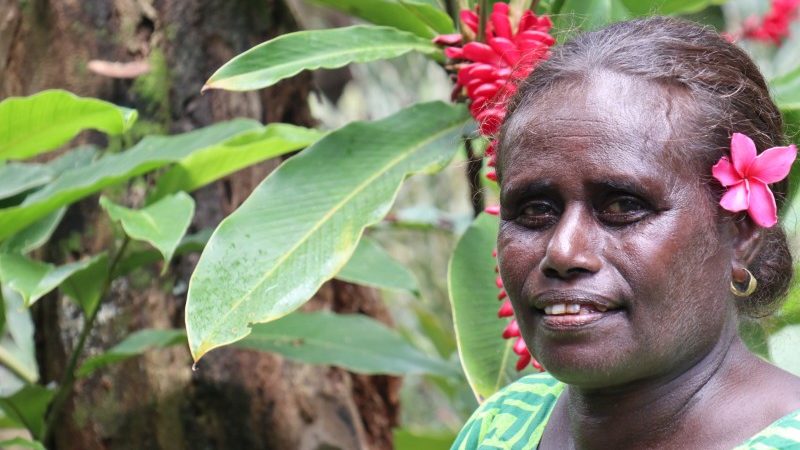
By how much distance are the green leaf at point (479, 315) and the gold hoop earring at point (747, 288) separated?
2.38 feet

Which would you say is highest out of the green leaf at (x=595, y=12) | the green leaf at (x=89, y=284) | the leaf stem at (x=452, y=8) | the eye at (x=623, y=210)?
the eye at (x=623, y=210)

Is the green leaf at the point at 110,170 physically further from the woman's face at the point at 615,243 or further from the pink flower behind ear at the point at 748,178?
the pink flower behind ear at the point at 748,178

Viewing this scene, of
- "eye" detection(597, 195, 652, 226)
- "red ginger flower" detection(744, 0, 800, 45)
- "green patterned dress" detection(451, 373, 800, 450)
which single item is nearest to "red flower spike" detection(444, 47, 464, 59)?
"green patterned dress" detection(451, 373, 800, 450)

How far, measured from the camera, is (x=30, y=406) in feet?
8.86

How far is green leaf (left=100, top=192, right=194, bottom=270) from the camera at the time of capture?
2250mm

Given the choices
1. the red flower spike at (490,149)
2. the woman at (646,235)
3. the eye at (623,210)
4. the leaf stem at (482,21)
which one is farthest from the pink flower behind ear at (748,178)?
the leaf stem at (482,21)

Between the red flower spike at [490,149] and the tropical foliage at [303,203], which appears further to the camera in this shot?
the tropical foliage at [303,203]

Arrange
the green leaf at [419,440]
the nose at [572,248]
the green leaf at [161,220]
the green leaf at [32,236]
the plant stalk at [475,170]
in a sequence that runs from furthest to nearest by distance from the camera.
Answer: the green leaf at [419,440] < the green leaf at [32,236] < the green leaf at [161,220] < the plant stalk at [475,170] < the nose at [572,248]

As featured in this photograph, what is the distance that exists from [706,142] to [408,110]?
3.54ft

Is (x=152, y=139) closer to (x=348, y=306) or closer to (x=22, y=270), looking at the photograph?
(x=22, y=270)

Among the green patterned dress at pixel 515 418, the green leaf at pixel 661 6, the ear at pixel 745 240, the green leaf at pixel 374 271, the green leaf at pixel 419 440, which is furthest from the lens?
the green leaf at pixel 419 440

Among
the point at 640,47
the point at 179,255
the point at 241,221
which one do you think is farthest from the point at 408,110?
the point at 640,47

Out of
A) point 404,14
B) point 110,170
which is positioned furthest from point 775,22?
point 110,170

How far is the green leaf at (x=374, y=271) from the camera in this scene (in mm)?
2613
